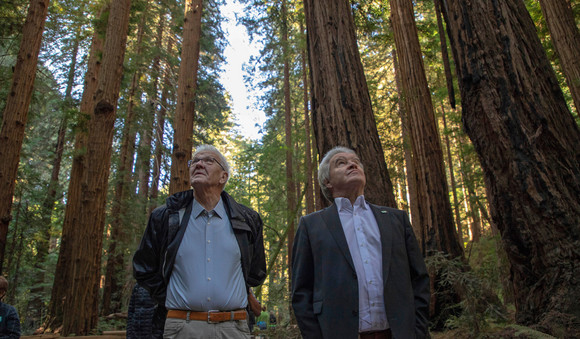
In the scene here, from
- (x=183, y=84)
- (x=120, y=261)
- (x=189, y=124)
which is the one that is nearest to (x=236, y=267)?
(x=189, y=124)

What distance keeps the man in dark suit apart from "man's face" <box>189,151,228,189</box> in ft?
3.21

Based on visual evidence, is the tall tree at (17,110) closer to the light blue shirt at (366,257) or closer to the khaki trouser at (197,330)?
the khaki trouser at (197,330)

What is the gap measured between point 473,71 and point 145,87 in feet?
48.8

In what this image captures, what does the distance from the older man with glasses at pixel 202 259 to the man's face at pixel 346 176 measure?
2.60ft

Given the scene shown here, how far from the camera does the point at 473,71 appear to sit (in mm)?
3971

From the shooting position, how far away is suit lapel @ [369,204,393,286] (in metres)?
2.25

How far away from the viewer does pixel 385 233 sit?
2369mm

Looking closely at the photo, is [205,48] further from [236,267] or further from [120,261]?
[236,267]

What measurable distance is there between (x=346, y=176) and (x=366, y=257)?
0.59 metres

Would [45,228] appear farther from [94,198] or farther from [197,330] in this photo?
[197,330]

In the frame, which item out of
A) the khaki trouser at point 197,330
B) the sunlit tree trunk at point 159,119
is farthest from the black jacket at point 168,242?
the sunlit tree trunk at point 159,119

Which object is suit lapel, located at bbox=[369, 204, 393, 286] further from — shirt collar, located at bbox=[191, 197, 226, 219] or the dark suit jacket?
shirt collar, located at bbox=[191, 197, 226, 219]

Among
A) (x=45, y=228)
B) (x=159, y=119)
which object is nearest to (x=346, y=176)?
(x=45, y=228)

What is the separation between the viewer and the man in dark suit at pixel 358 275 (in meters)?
2.15
